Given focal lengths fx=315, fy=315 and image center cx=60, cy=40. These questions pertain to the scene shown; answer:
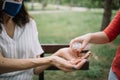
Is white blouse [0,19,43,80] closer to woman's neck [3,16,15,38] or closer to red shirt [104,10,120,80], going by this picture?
woman's neck [3,16,15,38]

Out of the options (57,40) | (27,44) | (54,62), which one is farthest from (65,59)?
(57,40)

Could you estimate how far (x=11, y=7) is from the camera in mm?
3172

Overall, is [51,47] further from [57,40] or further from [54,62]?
[57,40]

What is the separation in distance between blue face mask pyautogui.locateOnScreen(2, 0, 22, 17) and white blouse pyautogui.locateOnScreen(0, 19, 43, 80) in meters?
0.18

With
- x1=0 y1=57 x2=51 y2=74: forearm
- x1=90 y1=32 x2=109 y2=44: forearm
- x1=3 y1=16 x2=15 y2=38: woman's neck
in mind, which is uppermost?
x1=3 y1=16 x2=15 y2=38: woman's neck

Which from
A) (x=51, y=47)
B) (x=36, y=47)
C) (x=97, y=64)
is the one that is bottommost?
(x=97, y=64)

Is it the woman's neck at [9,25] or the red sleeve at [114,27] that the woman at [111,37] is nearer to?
the red sleeve at [114,27]

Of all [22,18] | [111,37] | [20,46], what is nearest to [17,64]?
[20,46]

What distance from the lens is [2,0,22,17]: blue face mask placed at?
3172 mm

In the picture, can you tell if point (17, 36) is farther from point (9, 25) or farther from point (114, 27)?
point (114, 27)

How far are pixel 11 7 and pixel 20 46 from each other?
16.2 inches

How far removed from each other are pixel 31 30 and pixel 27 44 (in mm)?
183

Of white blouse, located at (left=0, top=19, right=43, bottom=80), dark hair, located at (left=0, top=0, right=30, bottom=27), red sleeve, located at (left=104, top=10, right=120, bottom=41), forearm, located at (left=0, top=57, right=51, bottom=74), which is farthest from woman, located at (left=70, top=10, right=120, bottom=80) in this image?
dark hair, located at (left=0, top=0, right=30, bottom=27)

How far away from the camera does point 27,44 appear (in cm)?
331
